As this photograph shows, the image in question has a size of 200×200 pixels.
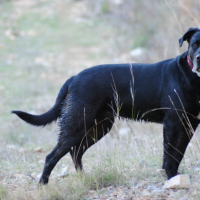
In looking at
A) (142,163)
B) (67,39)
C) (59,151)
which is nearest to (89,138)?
(59,151)

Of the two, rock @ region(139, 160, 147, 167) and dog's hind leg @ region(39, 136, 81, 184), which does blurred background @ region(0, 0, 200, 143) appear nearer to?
dog's hind leg @ region(39, 136, 81, 184)

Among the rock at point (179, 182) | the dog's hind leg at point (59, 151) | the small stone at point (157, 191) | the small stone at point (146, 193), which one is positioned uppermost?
the dog's hind leg at point (59, 151)

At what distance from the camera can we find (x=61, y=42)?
46.4 ft

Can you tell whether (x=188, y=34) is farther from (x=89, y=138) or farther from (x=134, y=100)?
(x=89, y=138)

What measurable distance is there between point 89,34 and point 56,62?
268cm

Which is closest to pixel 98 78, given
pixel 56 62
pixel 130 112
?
pixel 130 112

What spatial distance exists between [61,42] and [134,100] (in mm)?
10069

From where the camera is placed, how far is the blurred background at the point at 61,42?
905 cm

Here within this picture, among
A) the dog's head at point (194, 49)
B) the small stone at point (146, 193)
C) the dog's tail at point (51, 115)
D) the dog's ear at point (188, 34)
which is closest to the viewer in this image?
the small stone at point (146, 193)

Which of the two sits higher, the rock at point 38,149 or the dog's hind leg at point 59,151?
the dog's hind leg at point 59,151

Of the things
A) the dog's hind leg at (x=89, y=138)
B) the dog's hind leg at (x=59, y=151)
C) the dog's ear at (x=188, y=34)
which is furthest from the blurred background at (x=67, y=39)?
the dog's ear at (x=188, y=34)

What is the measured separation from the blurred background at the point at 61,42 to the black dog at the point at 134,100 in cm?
195

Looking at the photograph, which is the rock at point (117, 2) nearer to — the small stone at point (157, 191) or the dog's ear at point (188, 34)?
the dog's ear at point (188, 34)

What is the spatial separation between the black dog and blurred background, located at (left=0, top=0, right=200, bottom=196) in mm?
1954
